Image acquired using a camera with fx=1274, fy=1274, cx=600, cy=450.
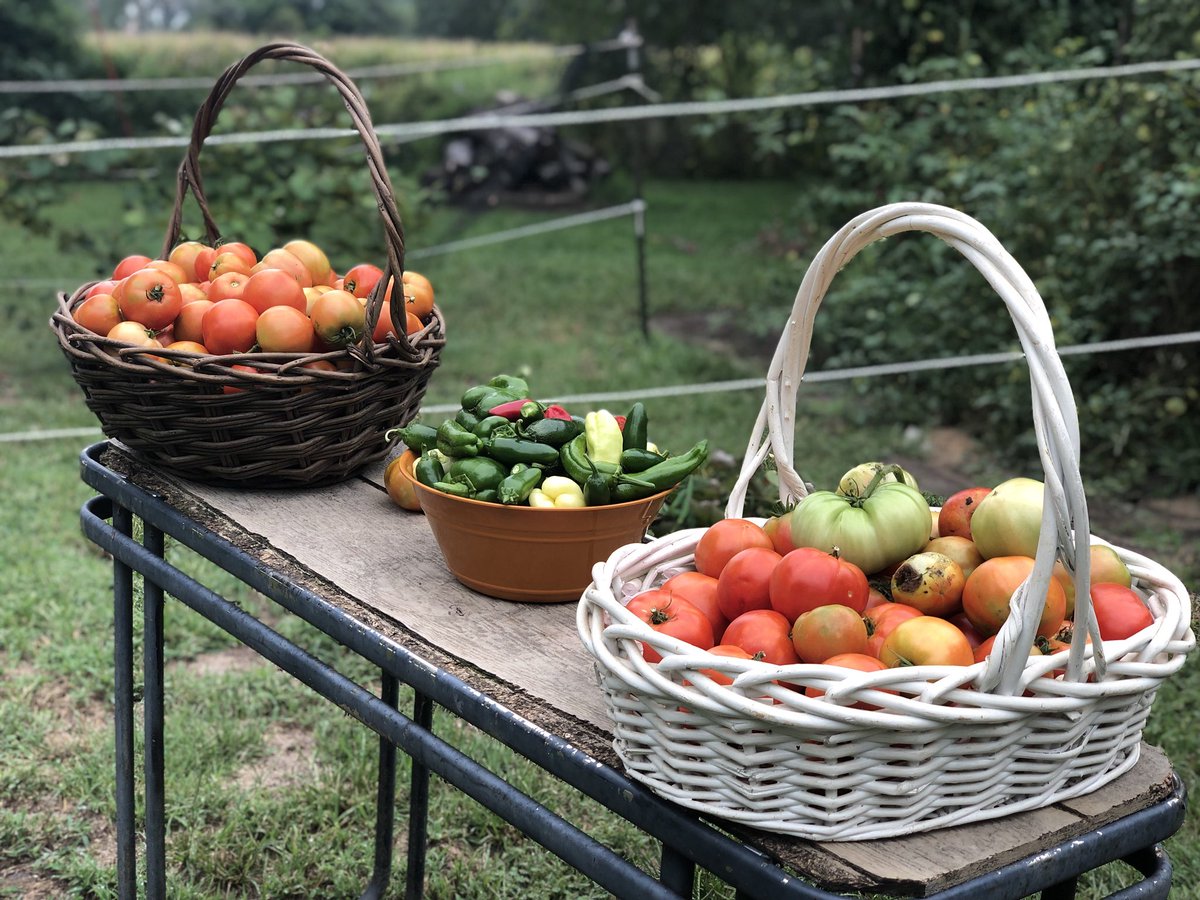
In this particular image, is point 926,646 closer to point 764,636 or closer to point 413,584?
point 764,636

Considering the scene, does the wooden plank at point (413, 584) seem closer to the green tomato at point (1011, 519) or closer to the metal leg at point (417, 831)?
the green tomato at point (1011, 519)

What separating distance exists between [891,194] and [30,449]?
360 centimetres

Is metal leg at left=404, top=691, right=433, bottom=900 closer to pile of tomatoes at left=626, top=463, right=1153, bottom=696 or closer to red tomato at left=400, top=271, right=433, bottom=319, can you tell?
red tomato at left=400, top=271, right=433, bottom=319

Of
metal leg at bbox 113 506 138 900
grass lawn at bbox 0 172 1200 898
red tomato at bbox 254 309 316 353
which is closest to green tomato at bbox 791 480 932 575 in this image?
red tomato at bbox 254 309 316 353

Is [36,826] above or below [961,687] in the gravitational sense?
below

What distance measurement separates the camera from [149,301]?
1835mm

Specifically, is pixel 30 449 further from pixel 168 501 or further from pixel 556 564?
pixel 556 564

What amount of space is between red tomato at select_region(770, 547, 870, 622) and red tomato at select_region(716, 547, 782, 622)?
3cm

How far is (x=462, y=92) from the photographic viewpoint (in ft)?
42.8

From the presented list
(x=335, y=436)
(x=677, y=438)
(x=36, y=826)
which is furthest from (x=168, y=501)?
(x=677, y=438)

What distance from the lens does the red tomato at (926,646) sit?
108 centimetres

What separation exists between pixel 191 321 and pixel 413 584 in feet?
1.90

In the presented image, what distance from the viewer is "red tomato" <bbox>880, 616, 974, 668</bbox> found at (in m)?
1.08

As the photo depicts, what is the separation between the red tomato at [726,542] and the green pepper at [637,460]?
23 cm
